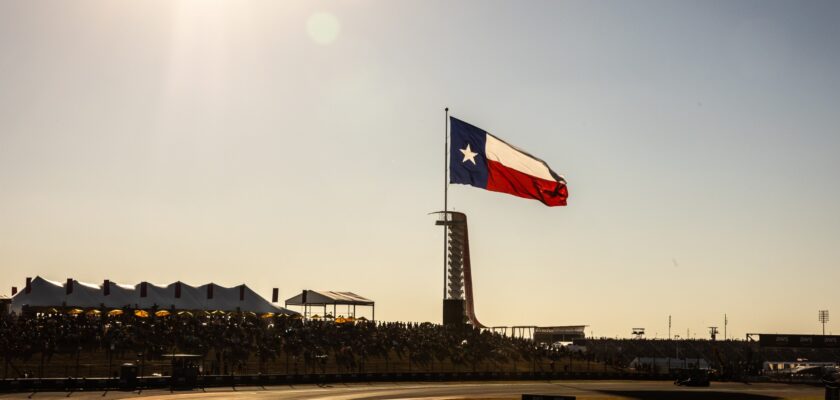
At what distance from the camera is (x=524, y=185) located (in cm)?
5375

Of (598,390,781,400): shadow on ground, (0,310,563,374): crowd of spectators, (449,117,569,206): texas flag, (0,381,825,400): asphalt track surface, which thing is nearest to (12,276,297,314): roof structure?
(0,310,563,374): crowd of spectators

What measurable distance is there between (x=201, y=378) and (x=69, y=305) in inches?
866

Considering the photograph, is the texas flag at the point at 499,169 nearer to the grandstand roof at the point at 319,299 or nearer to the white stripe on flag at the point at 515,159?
the white stripe on flag at the point at 515,159

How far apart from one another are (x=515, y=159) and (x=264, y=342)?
28.0 m

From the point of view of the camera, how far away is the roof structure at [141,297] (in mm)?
75688

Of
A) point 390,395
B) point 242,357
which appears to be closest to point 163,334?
point 242,357

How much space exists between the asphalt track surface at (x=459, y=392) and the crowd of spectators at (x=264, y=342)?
18.9 ft

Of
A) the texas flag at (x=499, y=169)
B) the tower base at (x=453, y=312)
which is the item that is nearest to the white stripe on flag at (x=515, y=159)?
the texas flag at (x=499, y=169)

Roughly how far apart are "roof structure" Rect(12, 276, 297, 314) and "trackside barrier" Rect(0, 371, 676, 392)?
16.0 metres

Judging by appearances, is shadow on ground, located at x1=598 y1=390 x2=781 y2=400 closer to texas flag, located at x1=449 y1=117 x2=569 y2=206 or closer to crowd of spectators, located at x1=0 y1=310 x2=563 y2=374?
texas flag, located at x1=449 y1=117 x2=569 y2=206

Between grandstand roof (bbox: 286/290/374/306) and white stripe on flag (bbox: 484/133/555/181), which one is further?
grandstand roof (bbox: 286/290/374/306)

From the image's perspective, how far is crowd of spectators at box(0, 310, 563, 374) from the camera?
2459 inches

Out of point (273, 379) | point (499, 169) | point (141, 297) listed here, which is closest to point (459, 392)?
point (273, 379)

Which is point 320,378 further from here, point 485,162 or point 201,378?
point 485,162
